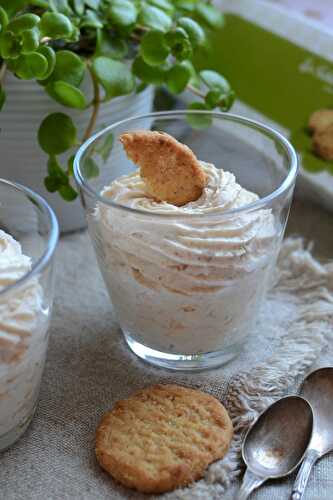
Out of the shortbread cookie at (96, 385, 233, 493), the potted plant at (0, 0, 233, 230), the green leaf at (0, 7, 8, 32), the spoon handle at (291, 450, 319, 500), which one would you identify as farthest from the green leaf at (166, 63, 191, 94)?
the spoon handle at (291, 450, 319, 500)

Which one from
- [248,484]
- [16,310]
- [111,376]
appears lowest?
[111,376]

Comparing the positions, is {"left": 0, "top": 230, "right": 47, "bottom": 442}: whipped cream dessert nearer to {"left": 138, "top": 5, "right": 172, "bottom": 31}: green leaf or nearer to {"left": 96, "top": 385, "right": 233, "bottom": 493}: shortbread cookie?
{"left": 96, "top": 385, "right": 233, "bottom": 493}: shortbread cookie

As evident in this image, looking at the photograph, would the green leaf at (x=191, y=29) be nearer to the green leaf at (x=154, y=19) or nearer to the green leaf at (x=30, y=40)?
the green leaf at (x=154, y=19)

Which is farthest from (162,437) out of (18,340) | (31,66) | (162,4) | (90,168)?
(162,4)

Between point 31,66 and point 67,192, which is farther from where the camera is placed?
point 67,192

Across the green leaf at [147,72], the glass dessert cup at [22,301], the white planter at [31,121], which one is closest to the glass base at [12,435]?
the glass dessert cup at [22,301]

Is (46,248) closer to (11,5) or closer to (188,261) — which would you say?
(188,261)

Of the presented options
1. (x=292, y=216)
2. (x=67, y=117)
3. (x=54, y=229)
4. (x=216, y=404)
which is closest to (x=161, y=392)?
(x=216, y=404)

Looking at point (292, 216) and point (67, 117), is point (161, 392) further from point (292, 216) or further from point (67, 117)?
point (292, 216)
